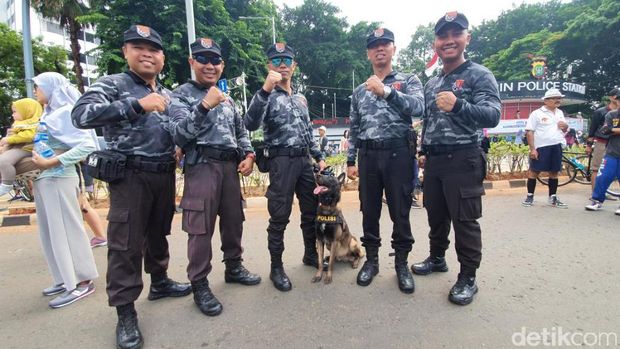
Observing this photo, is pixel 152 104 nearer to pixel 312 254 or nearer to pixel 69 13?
pixel 312 254

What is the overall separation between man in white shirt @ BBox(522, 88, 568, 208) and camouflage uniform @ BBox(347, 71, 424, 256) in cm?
406

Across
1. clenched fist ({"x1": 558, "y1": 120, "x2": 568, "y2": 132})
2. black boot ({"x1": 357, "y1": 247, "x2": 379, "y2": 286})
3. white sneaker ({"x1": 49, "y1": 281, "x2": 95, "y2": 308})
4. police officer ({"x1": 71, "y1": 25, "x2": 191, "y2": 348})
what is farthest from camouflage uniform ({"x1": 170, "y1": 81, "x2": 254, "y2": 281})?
clenched fist ({"x1": 558, "y1": 120, "x2": 568, "y2": 132})

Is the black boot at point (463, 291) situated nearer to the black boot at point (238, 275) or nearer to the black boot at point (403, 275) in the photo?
the black boot at point (403, 275)

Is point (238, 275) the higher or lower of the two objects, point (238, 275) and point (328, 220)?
the lower

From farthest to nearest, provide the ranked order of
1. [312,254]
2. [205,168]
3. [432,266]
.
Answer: [312,254] → [432,266] → [205,168]

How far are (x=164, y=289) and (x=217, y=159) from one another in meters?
1.29

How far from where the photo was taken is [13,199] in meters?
7.79

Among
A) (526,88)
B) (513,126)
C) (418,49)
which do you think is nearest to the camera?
(513,126)

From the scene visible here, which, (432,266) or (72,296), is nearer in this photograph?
(72,296)

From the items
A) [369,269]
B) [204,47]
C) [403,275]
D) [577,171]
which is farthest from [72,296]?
[577,171]

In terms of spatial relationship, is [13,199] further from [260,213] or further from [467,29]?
[467,29]

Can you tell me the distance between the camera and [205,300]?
2701 mm

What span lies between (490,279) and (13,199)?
9.78 m

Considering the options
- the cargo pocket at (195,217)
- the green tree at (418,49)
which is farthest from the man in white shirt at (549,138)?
the green tree at (418,49)
